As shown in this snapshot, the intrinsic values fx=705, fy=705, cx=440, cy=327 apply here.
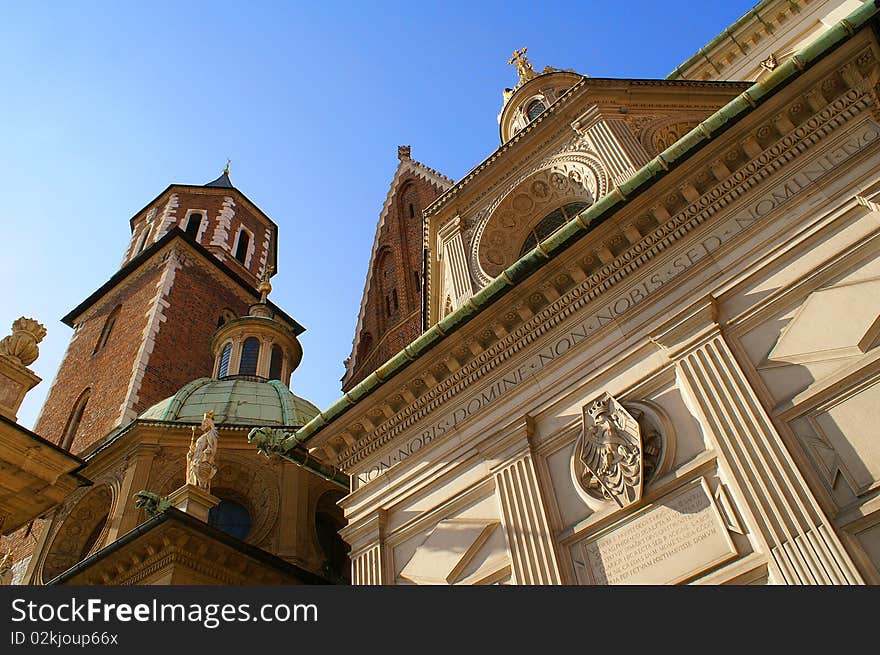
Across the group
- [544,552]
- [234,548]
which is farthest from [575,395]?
[234,548]

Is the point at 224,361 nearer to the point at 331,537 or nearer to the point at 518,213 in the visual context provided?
the point at 331,537

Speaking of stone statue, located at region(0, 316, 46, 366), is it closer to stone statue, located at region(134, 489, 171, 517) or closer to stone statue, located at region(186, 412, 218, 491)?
stone statue, located at region(134, 489, 171, 517)

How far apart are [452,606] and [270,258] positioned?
117 feet

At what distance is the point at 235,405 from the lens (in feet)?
57.9

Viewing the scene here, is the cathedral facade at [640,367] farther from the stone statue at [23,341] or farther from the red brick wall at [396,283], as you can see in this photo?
the red brick wall at [396,283]

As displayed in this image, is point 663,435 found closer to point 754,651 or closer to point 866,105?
point 754,651

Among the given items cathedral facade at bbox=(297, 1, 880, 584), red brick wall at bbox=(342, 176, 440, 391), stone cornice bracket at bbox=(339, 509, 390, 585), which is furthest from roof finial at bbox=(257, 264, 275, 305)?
stone cornice bracket at bbox=(339, 509, 390, 585)

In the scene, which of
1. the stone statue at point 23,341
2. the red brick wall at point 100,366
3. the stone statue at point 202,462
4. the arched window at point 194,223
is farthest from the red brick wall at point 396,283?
the stone statue at point 23,341

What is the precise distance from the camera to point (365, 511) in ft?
27.7

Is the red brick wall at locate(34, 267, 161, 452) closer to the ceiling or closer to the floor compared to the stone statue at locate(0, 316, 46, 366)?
closer to the ceiling

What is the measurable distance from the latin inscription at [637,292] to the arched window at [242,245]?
28.3 metres

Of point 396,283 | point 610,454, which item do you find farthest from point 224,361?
point 610,454

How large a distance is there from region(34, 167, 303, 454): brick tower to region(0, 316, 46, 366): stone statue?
13.7 m

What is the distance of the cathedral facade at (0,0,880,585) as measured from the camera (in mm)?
5637
